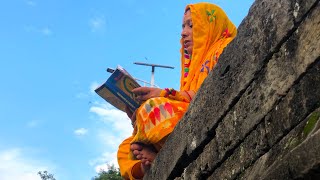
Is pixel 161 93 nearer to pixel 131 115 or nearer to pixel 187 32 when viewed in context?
pixel 131 115

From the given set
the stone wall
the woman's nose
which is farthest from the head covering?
the stone wall

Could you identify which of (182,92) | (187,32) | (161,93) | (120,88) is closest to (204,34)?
(187,32)

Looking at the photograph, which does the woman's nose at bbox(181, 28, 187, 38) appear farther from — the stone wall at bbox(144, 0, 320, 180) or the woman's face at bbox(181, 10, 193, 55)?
the stone wall at bbox(144, 0, 320, 180)

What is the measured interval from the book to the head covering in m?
0.46

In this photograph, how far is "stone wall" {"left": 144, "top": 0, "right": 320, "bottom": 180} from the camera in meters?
1.99

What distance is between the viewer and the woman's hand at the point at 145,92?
3.50m

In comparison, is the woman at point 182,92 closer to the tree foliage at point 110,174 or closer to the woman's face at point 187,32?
the woman's face at point 187,32

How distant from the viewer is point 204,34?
12.4 ft

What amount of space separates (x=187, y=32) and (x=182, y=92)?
2.05 feet

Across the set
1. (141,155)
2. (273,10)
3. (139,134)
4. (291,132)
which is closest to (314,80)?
(291,132)

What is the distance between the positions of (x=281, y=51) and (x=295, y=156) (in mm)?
585

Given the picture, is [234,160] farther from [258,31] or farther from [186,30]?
[186,30]

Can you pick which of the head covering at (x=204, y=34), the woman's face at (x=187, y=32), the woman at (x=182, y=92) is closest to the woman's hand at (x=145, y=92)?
the woman at (x=182, y=92)

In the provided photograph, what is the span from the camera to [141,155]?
362 centimetres
